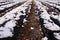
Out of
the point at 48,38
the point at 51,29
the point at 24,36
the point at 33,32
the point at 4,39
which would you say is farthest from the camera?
the point at 33,32

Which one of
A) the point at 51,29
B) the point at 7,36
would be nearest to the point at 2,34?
the point at 7,36

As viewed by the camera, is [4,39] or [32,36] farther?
[32,36]

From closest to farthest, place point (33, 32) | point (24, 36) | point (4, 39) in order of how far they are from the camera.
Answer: point (4, 39)
point (24, 36)
point (33, 32)

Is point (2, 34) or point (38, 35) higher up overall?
point (2, 34)

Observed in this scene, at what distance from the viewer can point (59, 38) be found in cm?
316

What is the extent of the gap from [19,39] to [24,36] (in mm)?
295

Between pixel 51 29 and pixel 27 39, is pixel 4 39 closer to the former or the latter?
pixel 27 39

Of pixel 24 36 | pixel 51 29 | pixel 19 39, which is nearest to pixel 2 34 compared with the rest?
pixel 19 39

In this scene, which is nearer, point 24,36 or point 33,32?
point 24,36

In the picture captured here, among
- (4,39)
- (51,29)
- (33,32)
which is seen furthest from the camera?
(33,32)

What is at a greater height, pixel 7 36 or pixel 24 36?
pixel 7 36

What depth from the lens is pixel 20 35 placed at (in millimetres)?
4141

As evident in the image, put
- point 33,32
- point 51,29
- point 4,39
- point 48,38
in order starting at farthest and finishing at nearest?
point 33,32 → point 51,29 → point 48,38 → point 4,39

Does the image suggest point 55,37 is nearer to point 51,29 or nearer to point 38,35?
point 51,29
